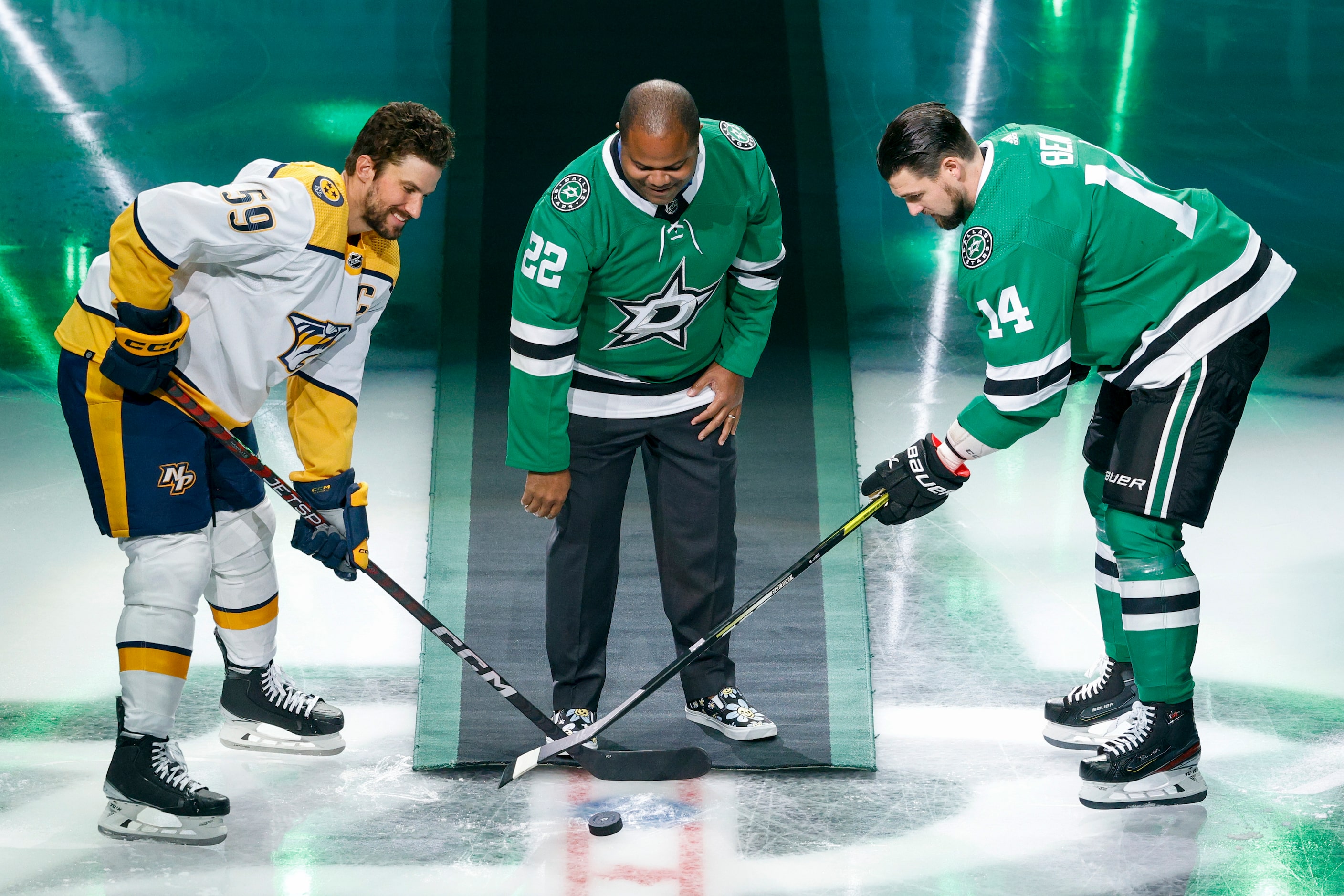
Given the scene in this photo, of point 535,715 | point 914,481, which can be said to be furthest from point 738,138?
point 535,715

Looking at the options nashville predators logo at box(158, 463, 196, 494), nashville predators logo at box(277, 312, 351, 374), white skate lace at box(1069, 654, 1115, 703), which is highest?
nashville predators logo at box(277, 312, 351, 374)

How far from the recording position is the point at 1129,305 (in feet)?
9.18

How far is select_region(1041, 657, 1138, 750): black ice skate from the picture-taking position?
10.3 ft

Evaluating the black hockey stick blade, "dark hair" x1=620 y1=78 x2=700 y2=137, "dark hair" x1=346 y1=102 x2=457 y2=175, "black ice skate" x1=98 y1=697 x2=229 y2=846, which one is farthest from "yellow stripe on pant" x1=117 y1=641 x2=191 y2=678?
"dark hair" x1=620 y1=78 x2=700 y2=137

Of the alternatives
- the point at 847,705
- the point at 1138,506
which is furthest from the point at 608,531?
the point at 1138,506

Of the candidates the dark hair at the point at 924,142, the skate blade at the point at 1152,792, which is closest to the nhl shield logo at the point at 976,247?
the dark hair at the point at 924,142

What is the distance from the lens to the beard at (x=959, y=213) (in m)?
2.74

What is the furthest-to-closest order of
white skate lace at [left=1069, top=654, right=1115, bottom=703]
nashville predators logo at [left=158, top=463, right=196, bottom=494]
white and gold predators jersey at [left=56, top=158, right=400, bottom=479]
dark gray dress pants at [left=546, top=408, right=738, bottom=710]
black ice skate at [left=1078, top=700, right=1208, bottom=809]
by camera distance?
1. white skate lace at [left=1069, top=654, right=1115, bottom=703]
2. dark gray dress pants at [left=546, top=408, right=738, bottom=710]
3. black ice skate at [left=1078, top=700, right=1208, bottom=809]
4. nashville predators logo at [left=158, top=463, right=196, bottom=494]
5. white and gold predators jersey at [left=56, top=158, right=400, bottom=479]

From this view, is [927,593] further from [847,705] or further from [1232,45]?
[1232,45]

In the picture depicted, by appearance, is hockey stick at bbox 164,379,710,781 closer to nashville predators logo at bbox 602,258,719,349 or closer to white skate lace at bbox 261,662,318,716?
white skate lace at bbox 261,662,318,716

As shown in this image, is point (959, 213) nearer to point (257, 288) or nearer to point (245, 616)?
point (257, 288)

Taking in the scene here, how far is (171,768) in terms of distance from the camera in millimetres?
2818

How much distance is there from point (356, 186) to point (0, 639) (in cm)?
162

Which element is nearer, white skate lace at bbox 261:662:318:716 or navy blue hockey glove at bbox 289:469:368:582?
navy blue hockey glove at bbox 289:469:368:582
